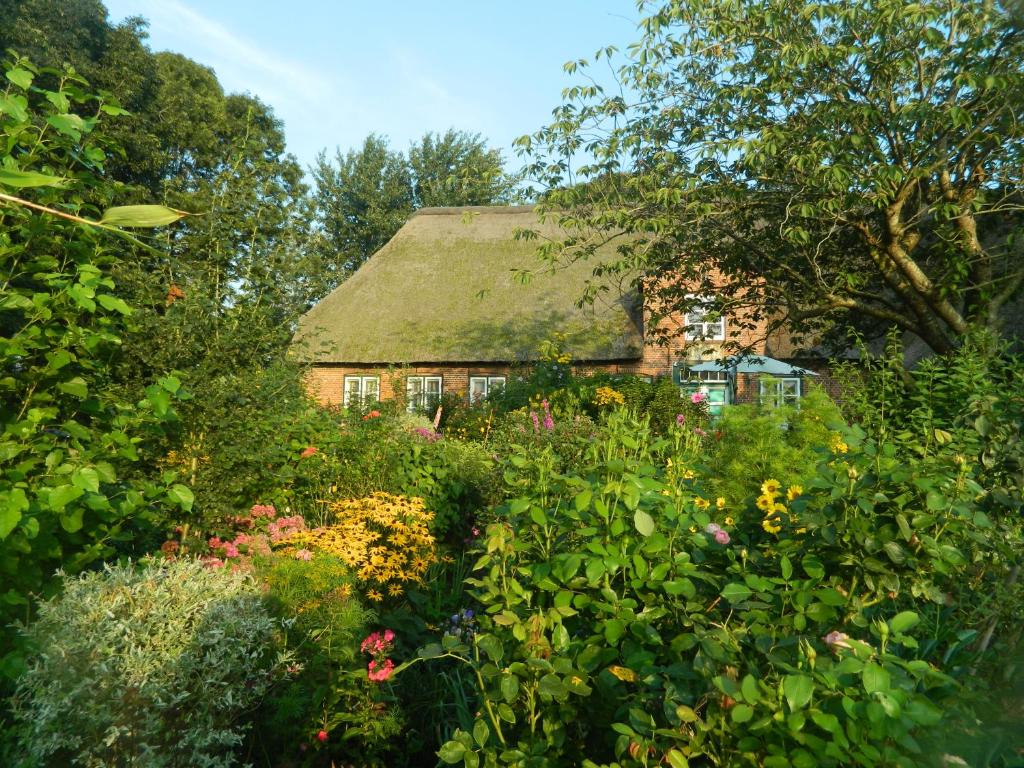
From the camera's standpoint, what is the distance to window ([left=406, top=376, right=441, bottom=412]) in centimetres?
1720

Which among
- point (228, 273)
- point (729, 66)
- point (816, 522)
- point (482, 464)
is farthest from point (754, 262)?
point (816, 522)

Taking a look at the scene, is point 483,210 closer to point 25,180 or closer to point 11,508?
point 11,508

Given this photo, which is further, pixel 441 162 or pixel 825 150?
pixel 441 162

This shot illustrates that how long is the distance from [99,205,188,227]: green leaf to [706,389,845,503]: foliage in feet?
15.3

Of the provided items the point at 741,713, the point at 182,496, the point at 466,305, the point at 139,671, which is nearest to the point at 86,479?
the point at 182,496

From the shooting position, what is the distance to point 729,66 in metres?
9.41

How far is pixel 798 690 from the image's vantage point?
1520 mm

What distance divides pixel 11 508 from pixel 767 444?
5097 mm

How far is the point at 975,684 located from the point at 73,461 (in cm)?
321

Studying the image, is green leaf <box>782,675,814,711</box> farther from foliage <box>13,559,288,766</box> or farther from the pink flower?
the pink flower

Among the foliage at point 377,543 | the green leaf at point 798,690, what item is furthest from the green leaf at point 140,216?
the foliage at point 377,543

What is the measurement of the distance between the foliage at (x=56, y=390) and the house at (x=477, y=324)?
1315cm

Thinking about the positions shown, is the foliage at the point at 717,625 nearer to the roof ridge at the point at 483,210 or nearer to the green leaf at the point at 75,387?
the green leaf at the point at 75,387

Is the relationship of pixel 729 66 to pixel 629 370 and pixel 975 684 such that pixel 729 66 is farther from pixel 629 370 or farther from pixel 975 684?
pixel 629 370
